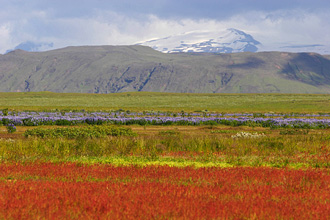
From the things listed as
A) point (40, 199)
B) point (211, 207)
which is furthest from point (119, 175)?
point (211, 207)

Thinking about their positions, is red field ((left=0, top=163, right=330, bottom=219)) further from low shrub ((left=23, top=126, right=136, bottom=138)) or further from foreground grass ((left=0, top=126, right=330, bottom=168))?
low shrub ((left=23, top=126, right=136, bottom=138))

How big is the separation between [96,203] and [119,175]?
3.87 meters

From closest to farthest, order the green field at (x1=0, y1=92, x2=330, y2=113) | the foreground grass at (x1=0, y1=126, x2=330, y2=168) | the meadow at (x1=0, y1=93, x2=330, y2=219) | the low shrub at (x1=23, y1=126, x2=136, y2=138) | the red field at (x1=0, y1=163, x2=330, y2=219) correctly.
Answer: the red field at (x1=0, y1=163, x2=330, y2=219) → the meadow at (x1=0, y1=93, x2=330, y2=219) → the foreground grass at (x1=0, y1=126, x2=330, y2=168) → the low shrub at (x1=23, y1=126, x2=136, y2=138) → the green field at (x1=0, y1=92, x2=330, y2=113)

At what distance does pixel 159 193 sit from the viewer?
31.8ft

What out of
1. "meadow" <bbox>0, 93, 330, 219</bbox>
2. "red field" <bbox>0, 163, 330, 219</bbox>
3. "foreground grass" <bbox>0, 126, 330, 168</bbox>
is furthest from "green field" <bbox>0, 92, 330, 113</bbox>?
"red field" <bbox>0, 163, 330, 219</bbox>

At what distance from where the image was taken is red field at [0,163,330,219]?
8047 mm

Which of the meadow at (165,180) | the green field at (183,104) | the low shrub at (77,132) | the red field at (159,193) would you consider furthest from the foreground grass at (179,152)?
the green field at (183,104)

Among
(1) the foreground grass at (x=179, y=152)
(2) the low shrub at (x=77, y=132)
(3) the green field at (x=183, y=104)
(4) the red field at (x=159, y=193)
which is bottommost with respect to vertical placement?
(3) the green field at (x=183, y=104)

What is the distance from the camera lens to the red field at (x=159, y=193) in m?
8.05

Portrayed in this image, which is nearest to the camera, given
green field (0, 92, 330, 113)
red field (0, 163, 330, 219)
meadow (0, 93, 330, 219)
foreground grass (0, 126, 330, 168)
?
red field (0, 163, 330, 219)

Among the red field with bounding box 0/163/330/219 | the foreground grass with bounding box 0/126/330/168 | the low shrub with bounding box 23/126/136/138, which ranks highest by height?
the red field with bounding box 0/163/330/219

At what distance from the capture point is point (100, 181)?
11.5m

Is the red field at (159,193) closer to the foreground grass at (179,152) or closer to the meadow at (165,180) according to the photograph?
the meadow at (165,180)

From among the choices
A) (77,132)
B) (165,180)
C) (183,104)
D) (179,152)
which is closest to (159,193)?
(165,180)
